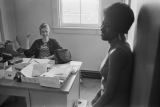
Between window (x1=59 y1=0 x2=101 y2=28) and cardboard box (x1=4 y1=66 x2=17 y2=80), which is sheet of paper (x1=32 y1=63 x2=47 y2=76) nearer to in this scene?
cardboard box (x1=4 y1=66 x2=17 y2=80)

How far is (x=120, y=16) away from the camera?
1.01 meters

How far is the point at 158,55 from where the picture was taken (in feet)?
1.98

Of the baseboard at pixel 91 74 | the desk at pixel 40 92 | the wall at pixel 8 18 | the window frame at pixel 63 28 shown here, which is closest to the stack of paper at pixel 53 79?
the desk at pixel 40 92

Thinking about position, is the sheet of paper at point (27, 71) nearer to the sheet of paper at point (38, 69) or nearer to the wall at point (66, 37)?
the sheet of paper at point (38, 69)

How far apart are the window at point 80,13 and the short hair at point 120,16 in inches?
88.2

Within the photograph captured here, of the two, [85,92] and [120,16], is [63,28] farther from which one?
[120,16]

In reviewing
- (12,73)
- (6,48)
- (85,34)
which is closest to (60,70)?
(12,73)

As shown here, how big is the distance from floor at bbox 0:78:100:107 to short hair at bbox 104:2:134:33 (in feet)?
6.16

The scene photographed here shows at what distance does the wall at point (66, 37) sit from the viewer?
3324mm

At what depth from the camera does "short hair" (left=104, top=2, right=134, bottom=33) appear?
1013 mm

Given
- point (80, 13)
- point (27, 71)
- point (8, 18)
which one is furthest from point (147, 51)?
point (8, 18)

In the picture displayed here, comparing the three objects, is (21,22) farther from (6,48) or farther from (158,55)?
(158,55)

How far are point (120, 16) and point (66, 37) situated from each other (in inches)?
96.6

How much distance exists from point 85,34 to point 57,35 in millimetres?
564
